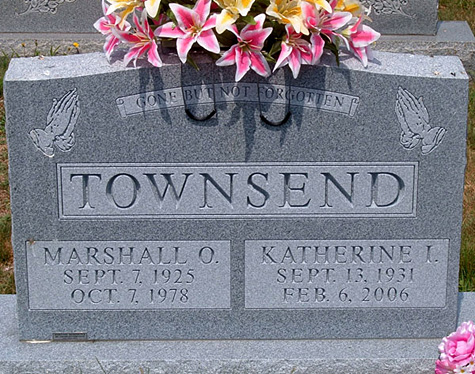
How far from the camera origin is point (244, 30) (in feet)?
9.48

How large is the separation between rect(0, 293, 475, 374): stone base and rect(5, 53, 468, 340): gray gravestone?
0.22 ft

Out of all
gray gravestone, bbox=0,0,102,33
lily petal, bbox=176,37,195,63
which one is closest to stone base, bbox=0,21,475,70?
gray gravestone, bbox=0,0,102,33

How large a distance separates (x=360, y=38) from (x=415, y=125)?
0.35 metres

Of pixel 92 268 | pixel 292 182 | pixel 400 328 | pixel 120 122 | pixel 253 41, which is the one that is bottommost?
pixel 400 328

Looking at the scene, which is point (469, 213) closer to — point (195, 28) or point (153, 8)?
point (195, 28)

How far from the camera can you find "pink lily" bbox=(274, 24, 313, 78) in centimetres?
292

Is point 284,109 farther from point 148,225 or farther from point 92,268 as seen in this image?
point 92,268

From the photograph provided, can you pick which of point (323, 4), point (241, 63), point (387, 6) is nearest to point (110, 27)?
point (241, 63)

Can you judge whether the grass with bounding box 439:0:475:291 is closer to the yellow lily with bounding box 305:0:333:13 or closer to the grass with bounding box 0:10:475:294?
the grass with bounding box 0:10:475:294

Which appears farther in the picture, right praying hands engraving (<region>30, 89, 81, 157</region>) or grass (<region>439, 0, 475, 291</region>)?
grass (<region>439, 0, 475, 291</region>)

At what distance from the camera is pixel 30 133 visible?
310 centimetres

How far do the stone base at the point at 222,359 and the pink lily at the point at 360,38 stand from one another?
1030mm

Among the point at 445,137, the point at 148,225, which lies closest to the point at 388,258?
A: the point at 445,137

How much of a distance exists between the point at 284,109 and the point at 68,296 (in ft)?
3.40
